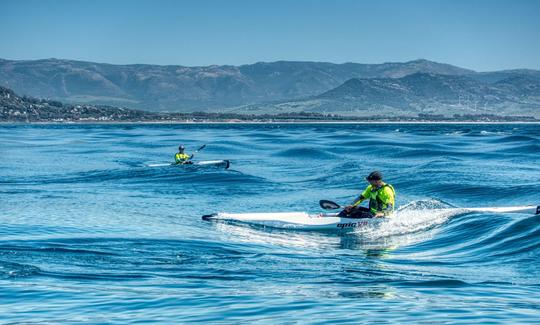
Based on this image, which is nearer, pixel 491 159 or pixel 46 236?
pixel 46 236

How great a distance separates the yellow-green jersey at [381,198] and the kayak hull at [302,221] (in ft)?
1.16

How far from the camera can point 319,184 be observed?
4431 cm

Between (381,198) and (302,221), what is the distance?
2.80 meters

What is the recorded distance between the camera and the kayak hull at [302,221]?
2369 cm

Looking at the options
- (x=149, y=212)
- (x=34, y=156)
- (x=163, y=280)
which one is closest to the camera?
(x=163, y=280)

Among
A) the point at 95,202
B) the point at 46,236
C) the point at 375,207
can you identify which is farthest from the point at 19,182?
the point at 375,207

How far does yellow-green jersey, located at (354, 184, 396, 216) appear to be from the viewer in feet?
76.8

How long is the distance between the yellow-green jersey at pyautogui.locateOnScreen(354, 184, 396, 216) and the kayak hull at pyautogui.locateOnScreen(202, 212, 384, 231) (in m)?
0.35

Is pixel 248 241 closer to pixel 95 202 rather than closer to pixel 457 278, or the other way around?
pixel 457 278

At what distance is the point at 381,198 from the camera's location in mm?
23484

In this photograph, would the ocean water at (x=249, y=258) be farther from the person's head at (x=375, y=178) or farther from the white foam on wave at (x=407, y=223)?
the person's head at (x=375, y=178)

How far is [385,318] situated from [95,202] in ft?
71.3

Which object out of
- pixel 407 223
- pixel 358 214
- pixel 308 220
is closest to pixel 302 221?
pixel 308 220

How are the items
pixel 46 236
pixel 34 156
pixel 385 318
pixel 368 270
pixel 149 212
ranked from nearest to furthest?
pixel 385 318 < pixel 368 270 < pixel 46 236 < pixel 149 212 < pixel 34 156
